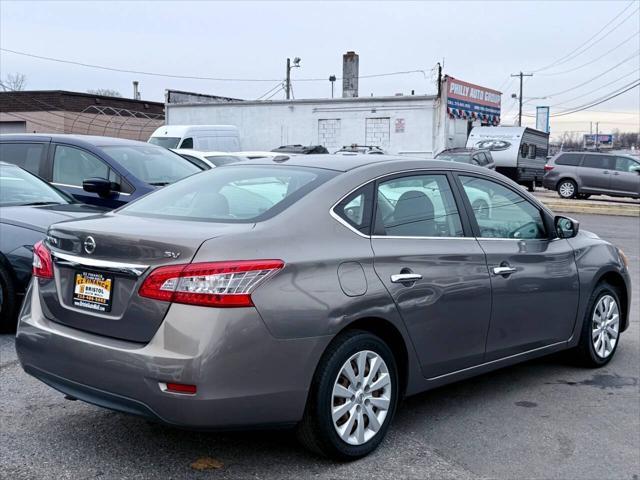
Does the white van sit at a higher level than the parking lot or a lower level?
higher

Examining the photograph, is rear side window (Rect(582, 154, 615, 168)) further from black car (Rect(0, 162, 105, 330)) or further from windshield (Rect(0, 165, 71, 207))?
black car (Rect(0, 162, 105, 330))

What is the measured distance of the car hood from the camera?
634 cm

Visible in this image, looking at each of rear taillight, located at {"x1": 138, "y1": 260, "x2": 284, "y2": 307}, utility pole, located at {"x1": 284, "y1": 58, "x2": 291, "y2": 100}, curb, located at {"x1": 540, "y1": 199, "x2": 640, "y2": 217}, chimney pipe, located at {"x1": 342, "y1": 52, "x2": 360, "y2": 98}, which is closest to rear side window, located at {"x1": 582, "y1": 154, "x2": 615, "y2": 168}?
curb, located at {"x1": 540, "y1": 199, "x2": 640, "y2": 217}

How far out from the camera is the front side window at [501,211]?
5.00 m

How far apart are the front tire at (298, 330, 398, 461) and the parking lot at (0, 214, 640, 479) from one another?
0.44ft

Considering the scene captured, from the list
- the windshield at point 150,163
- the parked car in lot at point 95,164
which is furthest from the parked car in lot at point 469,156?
the parked car in lot at point 95,164

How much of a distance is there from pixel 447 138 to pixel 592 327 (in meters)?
26.1

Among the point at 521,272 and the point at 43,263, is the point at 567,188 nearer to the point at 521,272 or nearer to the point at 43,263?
the point at 521,272

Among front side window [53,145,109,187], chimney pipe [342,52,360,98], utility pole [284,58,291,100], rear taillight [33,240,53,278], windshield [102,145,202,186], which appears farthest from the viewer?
utility pole [284,58,291,100]

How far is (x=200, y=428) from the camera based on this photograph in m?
3.49

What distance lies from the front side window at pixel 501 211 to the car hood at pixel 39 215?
3.03m

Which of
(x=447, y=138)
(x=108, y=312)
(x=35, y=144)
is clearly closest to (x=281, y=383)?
(x=108, y=312)

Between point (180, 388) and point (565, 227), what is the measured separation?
3.43 m

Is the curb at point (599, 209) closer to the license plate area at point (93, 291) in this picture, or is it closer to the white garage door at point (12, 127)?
the license plate area at point (93, 291)
